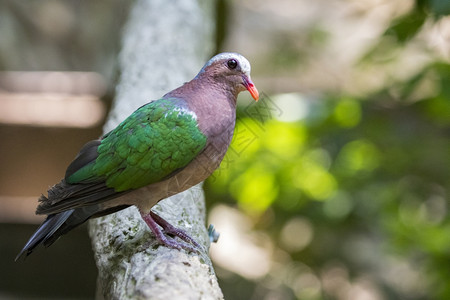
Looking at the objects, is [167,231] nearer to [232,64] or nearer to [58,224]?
[58,224]

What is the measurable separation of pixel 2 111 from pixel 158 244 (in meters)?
3.48

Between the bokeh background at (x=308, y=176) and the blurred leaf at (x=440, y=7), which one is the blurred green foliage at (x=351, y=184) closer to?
the bokeh background at (x=308, y=176)

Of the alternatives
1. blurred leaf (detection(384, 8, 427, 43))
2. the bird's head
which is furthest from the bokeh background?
the bird's head

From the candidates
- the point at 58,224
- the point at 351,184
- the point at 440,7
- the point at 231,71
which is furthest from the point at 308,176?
the point at 58,224

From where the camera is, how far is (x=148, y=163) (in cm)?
204

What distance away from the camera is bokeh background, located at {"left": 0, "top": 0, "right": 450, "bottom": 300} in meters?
3.96

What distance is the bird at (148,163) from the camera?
6.72 feet

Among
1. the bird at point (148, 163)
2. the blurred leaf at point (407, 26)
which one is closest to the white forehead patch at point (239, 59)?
the bird at point (148, 163)

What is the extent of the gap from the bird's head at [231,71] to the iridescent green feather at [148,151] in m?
0.23

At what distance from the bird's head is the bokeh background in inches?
29.4

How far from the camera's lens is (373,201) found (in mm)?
4320

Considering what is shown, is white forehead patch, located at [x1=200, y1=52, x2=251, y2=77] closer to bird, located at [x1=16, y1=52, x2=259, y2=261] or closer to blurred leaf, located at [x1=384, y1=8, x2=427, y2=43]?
bird, located at [x1=16, y1=52, x2=259, y2=261]

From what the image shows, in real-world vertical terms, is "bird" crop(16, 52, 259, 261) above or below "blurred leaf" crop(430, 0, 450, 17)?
below

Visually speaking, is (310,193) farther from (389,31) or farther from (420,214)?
(389,31)
